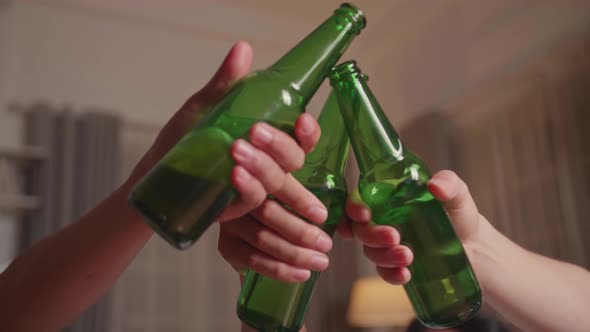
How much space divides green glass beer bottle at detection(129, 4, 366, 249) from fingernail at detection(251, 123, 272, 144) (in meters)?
0.02

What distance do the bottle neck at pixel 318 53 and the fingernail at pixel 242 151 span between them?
106 millimetres

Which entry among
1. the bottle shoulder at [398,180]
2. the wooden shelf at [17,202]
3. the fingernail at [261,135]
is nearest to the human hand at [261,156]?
the fingernail at [261,135]

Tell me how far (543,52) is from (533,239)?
831 mm

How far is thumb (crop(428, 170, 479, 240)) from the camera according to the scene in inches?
25.1

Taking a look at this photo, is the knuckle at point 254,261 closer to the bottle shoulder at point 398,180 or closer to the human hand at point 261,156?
the human hand at point 261,156

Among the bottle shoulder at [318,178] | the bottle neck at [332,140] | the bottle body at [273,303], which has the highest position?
the bottle neck at [332,140]

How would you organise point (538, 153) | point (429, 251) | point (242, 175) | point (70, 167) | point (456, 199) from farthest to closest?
point (70, 167) < point (538, 153) < point (456, 199) < point (429, 251) < point (242, 175)

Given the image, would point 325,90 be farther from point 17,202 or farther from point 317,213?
point 317,213

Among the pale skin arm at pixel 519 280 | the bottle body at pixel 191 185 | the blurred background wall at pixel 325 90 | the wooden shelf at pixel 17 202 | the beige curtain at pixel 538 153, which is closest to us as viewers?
the bottle body at pixel 191 185

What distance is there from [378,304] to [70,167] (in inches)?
67.2

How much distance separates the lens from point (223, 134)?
21.3 inches

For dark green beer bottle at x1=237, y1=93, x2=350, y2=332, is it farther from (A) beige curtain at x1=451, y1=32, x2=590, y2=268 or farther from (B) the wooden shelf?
(B) the wooden shelf

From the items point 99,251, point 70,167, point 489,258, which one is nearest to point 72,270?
point 99,251

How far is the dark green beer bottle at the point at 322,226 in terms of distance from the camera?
0.62 meters
